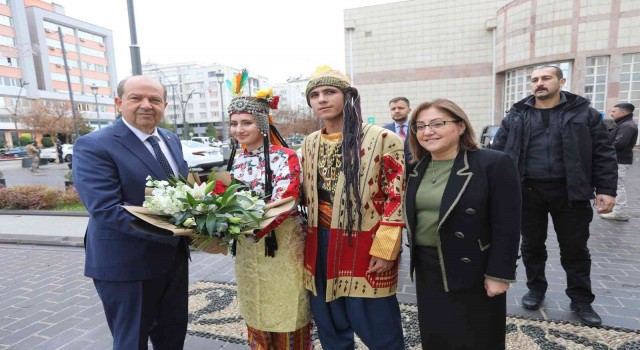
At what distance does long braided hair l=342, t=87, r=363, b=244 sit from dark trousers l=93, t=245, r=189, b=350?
46.2 inches

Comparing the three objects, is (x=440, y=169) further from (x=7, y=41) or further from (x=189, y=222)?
(x=7, y=41)

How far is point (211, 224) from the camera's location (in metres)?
1.78

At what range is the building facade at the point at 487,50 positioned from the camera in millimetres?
16406

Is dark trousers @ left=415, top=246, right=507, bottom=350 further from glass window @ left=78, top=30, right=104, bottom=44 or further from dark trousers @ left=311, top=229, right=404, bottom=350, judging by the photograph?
glass window @ left=78, top=30, right=104, bottom=44

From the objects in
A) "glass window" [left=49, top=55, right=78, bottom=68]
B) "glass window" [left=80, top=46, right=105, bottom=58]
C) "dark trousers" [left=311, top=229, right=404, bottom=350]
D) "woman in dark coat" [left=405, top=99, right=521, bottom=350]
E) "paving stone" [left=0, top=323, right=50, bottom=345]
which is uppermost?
"glass window" [left=80, top=46, right=105, bottom=58]

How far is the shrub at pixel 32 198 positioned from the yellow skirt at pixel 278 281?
878 cm

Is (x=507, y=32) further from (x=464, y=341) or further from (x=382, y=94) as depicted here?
(x=464, y=341)

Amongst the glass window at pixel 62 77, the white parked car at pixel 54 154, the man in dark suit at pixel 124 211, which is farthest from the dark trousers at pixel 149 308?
Result: the glass window at pixel 62 77

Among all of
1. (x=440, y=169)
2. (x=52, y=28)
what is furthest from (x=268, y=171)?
(x=52, y=28)

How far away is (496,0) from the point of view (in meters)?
22.8

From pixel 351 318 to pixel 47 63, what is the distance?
2562 inches

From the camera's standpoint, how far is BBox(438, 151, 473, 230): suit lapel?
1.91 meters

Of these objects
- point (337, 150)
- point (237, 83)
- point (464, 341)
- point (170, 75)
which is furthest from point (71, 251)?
point (170, 75)

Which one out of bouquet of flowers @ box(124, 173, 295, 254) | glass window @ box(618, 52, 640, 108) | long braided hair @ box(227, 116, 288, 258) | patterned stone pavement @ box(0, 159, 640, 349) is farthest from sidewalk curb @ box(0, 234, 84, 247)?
glass window @ box(618, 52, 640, 108)
